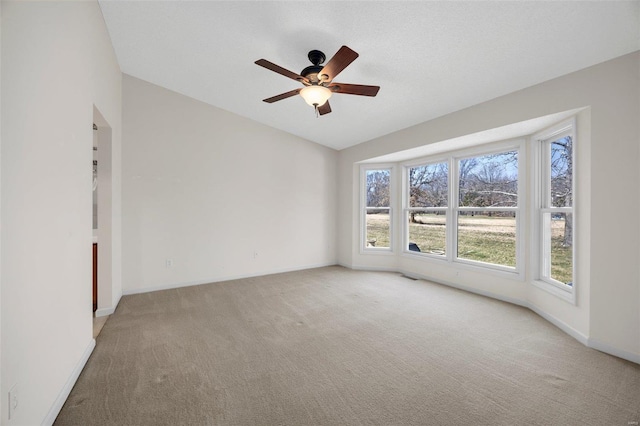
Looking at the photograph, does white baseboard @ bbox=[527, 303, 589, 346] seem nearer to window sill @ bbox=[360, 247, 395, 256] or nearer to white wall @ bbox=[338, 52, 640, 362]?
white wall @ bbox=[338, 52, 640, 362]

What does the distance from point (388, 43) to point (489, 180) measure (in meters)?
2.67

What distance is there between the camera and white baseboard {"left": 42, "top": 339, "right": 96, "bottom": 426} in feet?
5.26

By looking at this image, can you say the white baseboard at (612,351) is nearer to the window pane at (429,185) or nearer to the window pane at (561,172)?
the window pane at (561,172)

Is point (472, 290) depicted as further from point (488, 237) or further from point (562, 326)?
point (562, 326)

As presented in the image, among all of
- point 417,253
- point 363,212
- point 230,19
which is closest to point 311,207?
point 363,212

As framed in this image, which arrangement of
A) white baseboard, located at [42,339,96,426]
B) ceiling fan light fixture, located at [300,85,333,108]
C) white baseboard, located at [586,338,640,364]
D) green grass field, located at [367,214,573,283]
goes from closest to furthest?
white baseboard, located at [42,339,96,426] < white baseboard, located at [586,338,640,364] < ceiling fan light fixture, located at [300,85,333,108] < green grass field, located at [367,214,573,283]

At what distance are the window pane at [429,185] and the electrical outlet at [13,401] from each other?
200 inches

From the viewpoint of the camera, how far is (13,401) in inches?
51.6

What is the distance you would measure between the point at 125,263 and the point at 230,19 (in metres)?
3.53

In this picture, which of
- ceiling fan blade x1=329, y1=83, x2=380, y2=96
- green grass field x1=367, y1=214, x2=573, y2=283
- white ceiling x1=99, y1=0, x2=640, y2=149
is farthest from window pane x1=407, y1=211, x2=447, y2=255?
ceiling fan blade x1=329, y1=83, x2=380, y2=96

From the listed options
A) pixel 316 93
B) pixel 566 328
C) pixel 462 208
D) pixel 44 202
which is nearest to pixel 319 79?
pixel 316 93

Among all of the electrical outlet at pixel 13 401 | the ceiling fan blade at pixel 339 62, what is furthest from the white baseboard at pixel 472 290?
the electrical outlet at pixel 13 401

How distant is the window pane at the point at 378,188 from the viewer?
18.4 feet

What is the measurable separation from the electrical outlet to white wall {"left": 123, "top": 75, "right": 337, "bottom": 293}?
2.95 m
